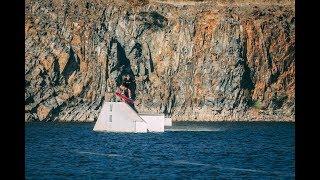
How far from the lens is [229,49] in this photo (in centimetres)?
18600

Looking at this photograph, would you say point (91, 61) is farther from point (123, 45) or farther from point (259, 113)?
point (259, 113)

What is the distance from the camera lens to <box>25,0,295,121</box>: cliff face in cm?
17662

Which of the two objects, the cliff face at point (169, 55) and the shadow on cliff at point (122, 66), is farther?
the shadow on cliff at point (122, 66)

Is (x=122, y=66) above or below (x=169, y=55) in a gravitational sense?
below

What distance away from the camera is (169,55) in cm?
18550

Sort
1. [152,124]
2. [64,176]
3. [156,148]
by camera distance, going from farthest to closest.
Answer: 1. [152,124]
2. [156,148]
3. [64,176]

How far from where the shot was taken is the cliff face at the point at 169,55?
579 ft

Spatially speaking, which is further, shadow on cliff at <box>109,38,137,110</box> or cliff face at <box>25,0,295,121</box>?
shadow on cliff at <box>109,38,137,110</box>

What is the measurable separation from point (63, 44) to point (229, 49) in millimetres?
50120

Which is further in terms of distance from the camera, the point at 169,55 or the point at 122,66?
the point at 169,55
